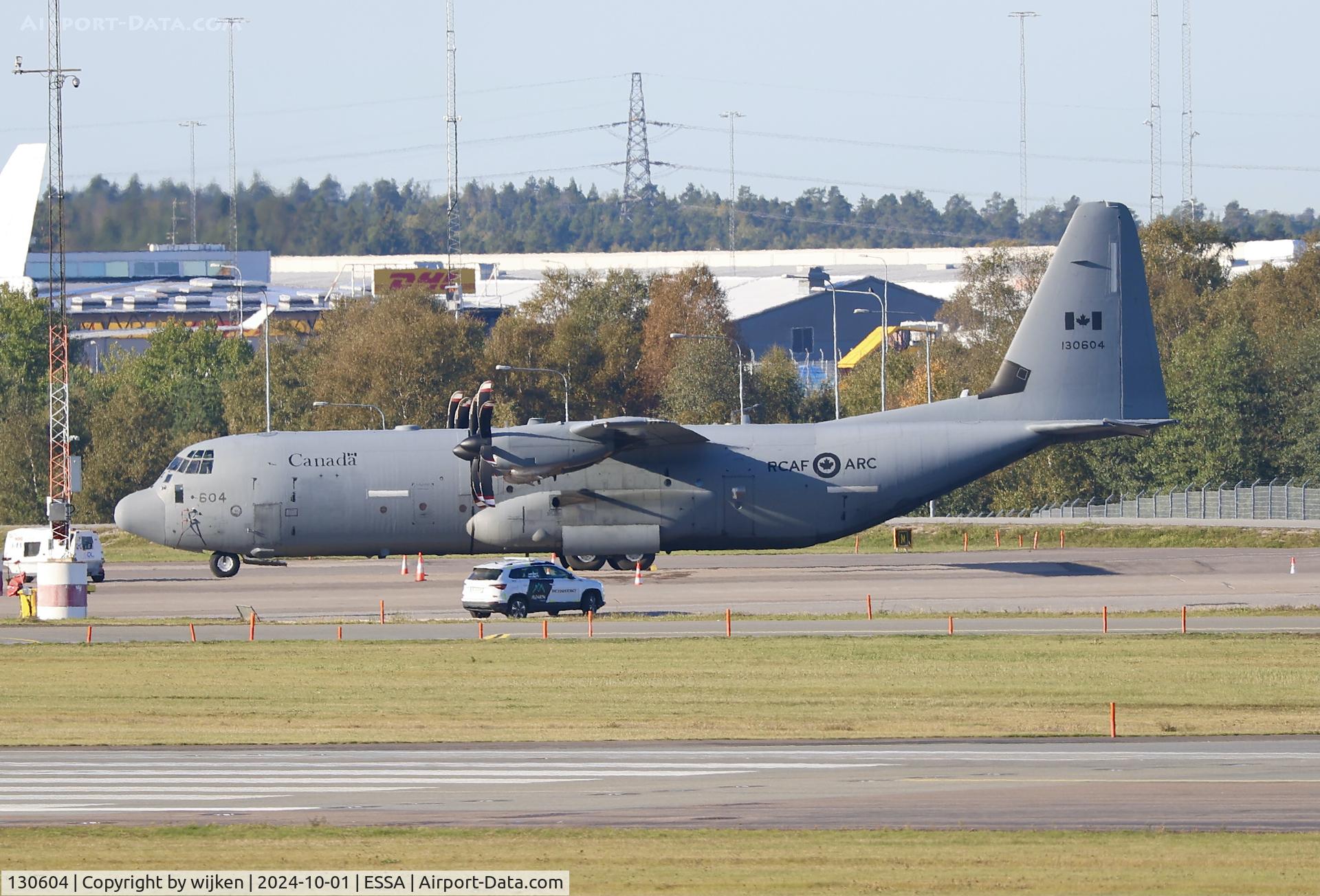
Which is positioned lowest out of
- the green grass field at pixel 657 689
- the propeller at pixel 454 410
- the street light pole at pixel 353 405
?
the green grass field at pixel 657 689

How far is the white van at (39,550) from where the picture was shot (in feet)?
178

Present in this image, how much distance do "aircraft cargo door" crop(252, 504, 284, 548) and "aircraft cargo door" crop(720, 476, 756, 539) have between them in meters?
13.7

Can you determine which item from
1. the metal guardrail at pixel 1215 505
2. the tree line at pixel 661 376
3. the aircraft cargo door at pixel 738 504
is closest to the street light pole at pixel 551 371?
the tree line at pixel 661 376

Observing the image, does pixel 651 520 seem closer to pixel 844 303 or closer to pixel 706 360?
pixel 706 360

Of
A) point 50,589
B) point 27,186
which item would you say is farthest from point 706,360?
point 27,186

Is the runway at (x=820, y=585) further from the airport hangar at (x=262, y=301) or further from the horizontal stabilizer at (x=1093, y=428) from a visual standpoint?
the airport hangar at (x=262, y=301)

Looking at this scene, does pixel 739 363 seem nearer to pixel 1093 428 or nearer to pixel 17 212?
pixel 1093 428

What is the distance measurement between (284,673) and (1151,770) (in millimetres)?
18429

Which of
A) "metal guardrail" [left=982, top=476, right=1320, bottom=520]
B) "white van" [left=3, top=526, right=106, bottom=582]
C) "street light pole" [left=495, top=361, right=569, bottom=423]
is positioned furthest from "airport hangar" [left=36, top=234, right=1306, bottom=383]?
"white van" [left=3, top=526, right=106, bottom=582]

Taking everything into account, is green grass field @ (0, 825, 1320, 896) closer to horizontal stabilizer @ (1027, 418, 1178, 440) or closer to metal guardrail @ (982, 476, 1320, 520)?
horizontal stabilizer @ (1027, 418, 1178, 440)

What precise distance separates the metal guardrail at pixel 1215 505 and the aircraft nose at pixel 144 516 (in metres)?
41.4

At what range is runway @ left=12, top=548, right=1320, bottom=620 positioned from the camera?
44000mm

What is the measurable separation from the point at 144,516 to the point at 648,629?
63.7 feet

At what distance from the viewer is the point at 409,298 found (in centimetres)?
9781
